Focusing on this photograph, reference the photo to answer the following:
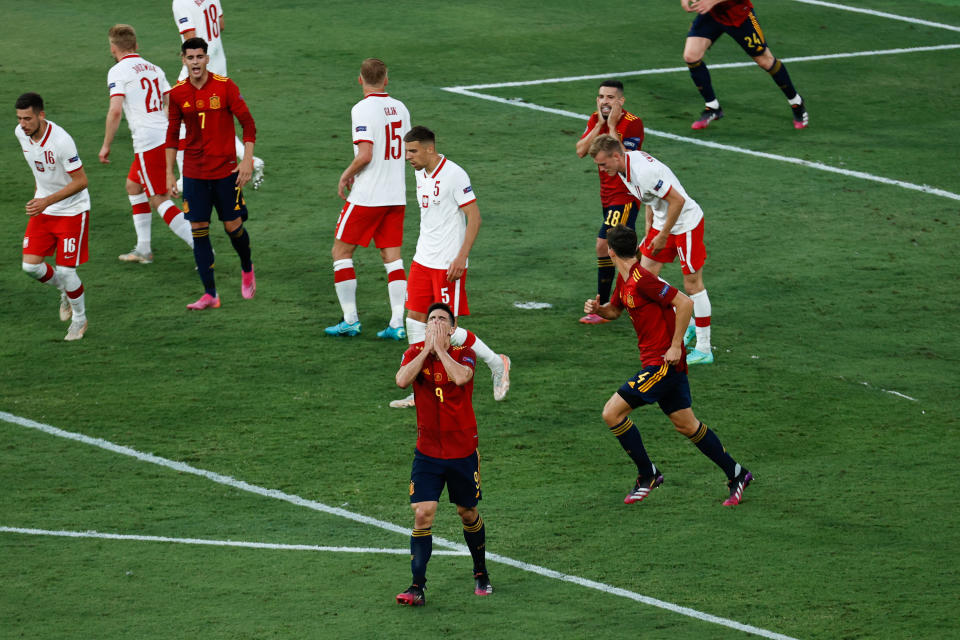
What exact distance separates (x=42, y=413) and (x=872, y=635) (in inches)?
268

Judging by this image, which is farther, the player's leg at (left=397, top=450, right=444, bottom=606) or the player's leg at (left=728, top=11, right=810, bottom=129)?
the player's leg at (left=728, top=11, right=810, bottom=129)

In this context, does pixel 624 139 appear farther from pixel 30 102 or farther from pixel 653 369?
pixel 30 102

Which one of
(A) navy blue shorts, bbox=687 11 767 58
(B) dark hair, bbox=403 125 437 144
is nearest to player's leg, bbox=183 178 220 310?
(B) dark hair, bbox=403 125 437 144

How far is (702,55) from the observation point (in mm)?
17859

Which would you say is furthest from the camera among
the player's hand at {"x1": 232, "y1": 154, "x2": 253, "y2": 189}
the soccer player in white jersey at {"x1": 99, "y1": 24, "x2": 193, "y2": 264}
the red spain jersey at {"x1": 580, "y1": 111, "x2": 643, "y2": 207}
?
the soccer player in white jersey at {"x1": 99, "y1": 24, "x2": 193, "y2": 264}

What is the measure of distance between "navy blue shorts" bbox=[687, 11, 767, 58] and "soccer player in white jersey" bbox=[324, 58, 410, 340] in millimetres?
7232

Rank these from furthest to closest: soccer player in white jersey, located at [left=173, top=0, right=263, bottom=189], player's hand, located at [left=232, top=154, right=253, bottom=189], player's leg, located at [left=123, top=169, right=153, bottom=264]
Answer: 1. soccer player in white jersey, located at [left=173, top=0, right=263, bottom=189]
2. player's leg, located at [left=123, top=169, right=153, bottom=264]
3. player's hand, located at [left=232, top=154, right=253, bottom=189]

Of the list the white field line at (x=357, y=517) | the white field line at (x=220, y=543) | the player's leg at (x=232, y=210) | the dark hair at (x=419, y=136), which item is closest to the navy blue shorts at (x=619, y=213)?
the dark hair at (x=419, y=136)

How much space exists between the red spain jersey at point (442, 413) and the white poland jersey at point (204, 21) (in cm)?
856

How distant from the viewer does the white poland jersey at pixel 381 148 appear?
1202cm

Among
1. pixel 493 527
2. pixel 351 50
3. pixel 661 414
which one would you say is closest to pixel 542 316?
pixel 661 414

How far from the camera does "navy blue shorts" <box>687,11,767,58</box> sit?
17.9 metres

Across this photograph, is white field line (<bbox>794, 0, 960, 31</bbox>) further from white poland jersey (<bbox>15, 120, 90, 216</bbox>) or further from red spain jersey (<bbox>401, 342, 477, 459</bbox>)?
red spain jersey (<bbox>401, 342, 477, 459</bbox>)

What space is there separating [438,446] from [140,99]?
292 inches
